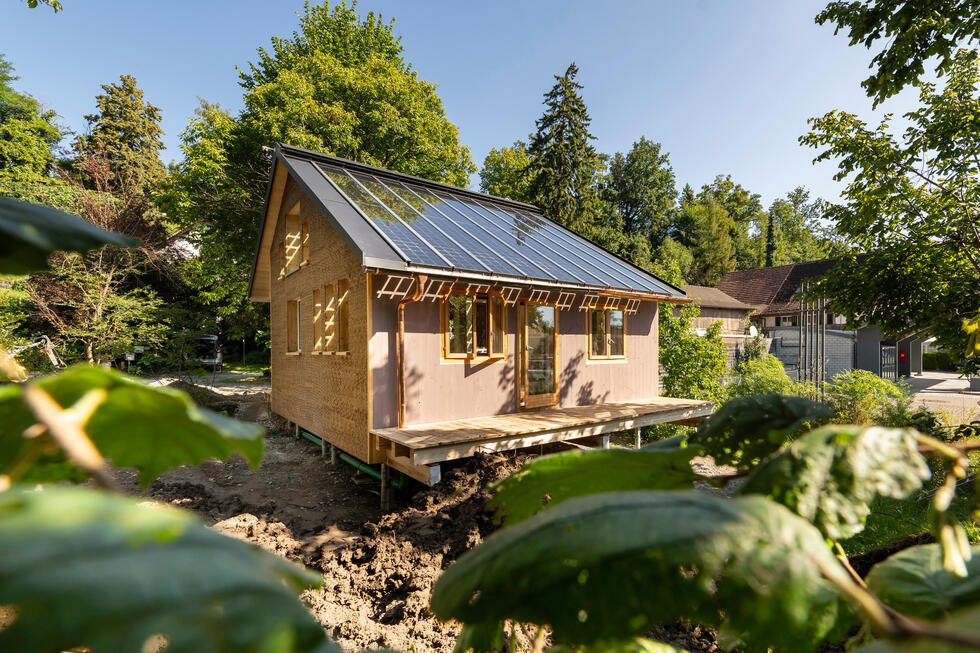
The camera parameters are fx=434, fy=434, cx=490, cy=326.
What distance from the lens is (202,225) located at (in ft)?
61.2

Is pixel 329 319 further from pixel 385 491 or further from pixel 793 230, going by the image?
pixel 793 230

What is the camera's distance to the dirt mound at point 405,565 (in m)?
3.60

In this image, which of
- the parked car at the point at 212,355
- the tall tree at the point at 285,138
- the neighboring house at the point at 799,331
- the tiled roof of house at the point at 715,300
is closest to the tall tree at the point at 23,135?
the tall tree at the point at 285,138

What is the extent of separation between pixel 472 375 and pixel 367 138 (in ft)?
49.8

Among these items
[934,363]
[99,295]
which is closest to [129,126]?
[99,295]

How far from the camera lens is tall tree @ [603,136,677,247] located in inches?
1559

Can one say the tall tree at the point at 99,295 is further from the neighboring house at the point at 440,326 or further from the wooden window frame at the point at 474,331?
the wooden window frame at the point at 474,331

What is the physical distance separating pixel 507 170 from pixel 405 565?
24.9 m

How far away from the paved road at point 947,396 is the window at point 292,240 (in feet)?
48.9

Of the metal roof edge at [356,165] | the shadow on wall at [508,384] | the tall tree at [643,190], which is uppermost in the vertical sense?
the tall tree at [643,190]

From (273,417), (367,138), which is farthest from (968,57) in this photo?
(367,138)

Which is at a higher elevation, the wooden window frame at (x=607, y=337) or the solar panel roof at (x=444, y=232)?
the solar panel roof at (x=444, y=232)

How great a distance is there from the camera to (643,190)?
39750mm

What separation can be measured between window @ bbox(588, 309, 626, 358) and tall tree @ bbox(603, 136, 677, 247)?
3270 centimetres
